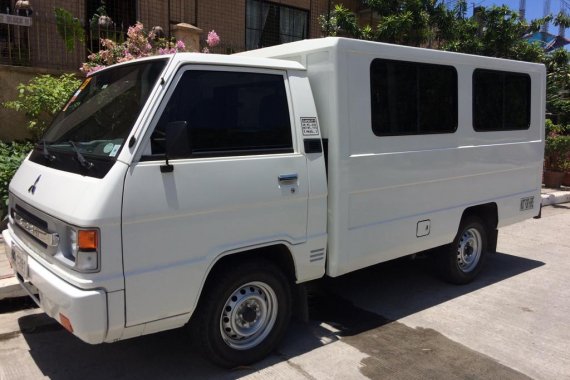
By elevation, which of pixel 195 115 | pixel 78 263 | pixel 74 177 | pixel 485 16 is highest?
pixel 485 16

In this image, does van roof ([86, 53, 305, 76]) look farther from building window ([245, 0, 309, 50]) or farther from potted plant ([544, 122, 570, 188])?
potted plant ([544, 122, 570, 188])

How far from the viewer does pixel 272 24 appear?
12.9 m

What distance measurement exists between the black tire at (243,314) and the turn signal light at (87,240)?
35.6 inches

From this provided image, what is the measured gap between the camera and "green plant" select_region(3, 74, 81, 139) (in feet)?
23.4

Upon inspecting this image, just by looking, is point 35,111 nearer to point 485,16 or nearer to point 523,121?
point 523,121

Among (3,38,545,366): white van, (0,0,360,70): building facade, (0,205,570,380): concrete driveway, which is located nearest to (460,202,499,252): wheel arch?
(0,205,570,380): concrete driveway

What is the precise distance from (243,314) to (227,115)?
1.44 m

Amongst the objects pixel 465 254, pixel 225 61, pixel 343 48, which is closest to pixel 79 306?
pixel 225 61

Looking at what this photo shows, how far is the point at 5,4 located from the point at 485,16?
10.5m

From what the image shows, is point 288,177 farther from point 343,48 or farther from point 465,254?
point 465,254

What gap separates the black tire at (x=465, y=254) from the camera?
5535mm

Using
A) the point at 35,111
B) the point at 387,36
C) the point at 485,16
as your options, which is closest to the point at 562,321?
the point at 35,111

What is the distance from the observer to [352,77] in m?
4.10

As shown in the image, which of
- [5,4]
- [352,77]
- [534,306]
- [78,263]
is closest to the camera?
[78,263]
